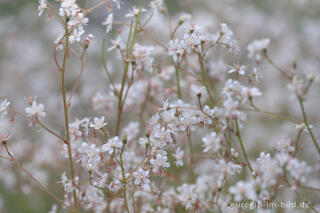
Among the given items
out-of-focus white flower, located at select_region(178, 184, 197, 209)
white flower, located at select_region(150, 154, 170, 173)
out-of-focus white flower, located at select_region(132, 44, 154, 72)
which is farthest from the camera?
out-of-focus white flower, located at select_region(132, 44, 154, 72)

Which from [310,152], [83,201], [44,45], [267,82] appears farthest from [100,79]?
[83,201]

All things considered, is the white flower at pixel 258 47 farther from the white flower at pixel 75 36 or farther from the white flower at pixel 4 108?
the white flower at pixel 4 108

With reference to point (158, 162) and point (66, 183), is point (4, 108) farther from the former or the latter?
point (158, 162)

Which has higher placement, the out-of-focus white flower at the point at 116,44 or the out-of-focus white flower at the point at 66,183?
Answer: the out-of-focus white flower at the point at 116,44

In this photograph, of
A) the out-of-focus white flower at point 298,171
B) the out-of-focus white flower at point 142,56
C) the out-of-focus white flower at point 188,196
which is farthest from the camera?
the out-of-focus white flower at point 142,56

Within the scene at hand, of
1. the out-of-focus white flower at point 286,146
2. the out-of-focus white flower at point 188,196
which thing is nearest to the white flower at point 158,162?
the out-of-focus white flower at point 188,196

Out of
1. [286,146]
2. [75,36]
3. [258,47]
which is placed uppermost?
[75,36]

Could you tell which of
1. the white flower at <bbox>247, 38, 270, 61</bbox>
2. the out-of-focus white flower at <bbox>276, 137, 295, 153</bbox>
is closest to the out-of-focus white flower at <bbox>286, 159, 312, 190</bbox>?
the out-of-focus white flower at <bbox>276, 137, 295, 153</bbox>

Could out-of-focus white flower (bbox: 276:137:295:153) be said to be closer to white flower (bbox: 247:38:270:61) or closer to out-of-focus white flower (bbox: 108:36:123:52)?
white flower (bbox: 247:38:270:61)

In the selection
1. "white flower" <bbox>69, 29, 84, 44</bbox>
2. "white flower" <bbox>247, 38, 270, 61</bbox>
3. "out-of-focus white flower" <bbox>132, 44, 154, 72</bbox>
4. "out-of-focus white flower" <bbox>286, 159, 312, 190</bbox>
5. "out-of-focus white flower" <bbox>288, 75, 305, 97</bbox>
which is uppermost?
"out-of-focus white flower" <bbox>132, 44, 154, 72</bbox>

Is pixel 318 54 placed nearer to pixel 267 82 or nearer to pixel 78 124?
pixel 267 82

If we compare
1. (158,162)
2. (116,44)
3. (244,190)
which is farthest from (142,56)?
(244,190)

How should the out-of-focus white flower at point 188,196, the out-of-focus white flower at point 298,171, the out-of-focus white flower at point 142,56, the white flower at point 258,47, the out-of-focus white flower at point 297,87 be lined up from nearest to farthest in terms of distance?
the out-of-focus white flower at point 298,171 < the out-of-focus white flower at point 297,87 < the white flower at point 258,47 < the out-of-focus white flower at point 188,196 < the out-of-focus white flower at point 142,56
